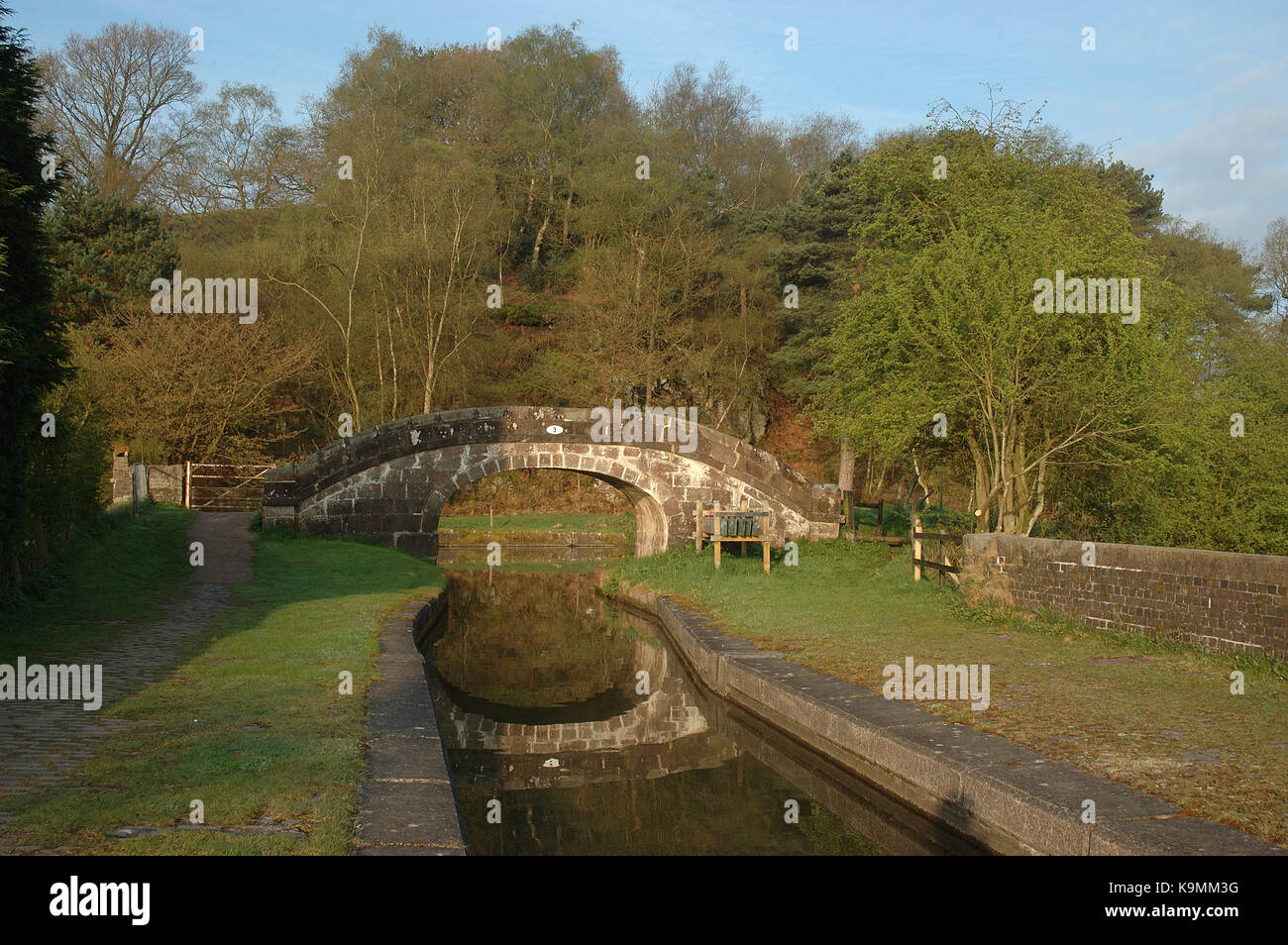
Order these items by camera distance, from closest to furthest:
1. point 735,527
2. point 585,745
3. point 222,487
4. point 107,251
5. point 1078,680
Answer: point 1078,680 → point 585,745 → point 735,527 → point 222,487 → point 107,251

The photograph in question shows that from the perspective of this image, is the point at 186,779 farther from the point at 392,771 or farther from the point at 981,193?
the point at 981,193

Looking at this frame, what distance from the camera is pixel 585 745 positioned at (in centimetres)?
877

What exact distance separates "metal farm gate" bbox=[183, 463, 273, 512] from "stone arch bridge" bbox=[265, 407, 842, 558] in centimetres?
741

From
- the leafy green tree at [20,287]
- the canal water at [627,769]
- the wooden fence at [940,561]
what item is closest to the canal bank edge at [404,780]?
the canal water at [627,769]

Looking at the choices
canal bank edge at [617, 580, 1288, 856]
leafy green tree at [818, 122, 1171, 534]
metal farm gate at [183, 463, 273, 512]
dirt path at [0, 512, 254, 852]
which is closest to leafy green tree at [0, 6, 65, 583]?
dirt path at [0, 512, 254, 852]

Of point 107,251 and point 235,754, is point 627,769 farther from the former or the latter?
point 107,251

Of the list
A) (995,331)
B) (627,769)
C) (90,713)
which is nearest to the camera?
(90,713)

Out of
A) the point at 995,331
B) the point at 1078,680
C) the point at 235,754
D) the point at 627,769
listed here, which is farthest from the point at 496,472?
the point at 235,754

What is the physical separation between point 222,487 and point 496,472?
10819 millimetres

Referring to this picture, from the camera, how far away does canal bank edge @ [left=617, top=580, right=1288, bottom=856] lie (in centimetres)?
479

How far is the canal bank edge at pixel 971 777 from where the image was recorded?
4793 mm

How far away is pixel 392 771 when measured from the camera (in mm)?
6023

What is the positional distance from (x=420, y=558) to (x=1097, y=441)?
12.4m
